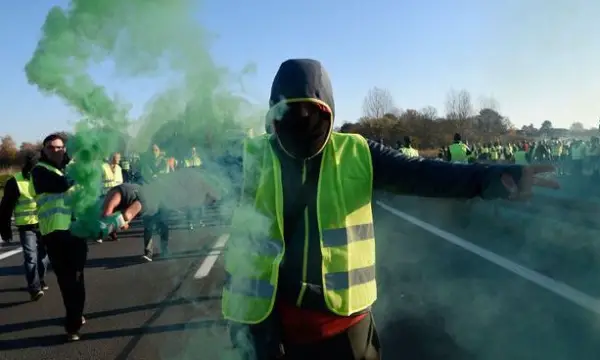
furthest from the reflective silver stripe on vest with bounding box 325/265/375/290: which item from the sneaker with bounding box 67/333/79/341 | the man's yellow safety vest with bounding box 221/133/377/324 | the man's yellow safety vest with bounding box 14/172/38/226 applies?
the man's yellow safety vest with bounding box 14/172/38/226

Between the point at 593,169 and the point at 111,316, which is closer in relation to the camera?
the point at 111,316

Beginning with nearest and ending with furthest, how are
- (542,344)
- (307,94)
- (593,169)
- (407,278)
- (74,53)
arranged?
(307,94) < (74,53) < (542,344) < (407,278) < (593,169)

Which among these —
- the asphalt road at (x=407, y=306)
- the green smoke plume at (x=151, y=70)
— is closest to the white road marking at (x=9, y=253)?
the asphalt road at (x=407, y=306)

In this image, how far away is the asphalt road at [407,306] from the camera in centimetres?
496

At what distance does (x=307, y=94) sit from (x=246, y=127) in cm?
56

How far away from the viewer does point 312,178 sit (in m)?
2.28

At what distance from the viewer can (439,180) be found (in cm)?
229

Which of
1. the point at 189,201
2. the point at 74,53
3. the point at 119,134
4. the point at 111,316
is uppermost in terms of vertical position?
the point at 74,53

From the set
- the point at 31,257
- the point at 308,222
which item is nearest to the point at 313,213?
the point at 308,222

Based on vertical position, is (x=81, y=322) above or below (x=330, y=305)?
below

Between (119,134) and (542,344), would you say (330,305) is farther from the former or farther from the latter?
(542,344)

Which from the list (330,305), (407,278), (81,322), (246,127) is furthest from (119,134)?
(407,278)

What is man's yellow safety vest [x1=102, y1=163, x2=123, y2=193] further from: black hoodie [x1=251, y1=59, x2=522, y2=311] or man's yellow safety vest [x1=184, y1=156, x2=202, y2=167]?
black hoodie [x1=251, y1=59, x2=522, y2=311]

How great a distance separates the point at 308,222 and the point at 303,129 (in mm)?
377
